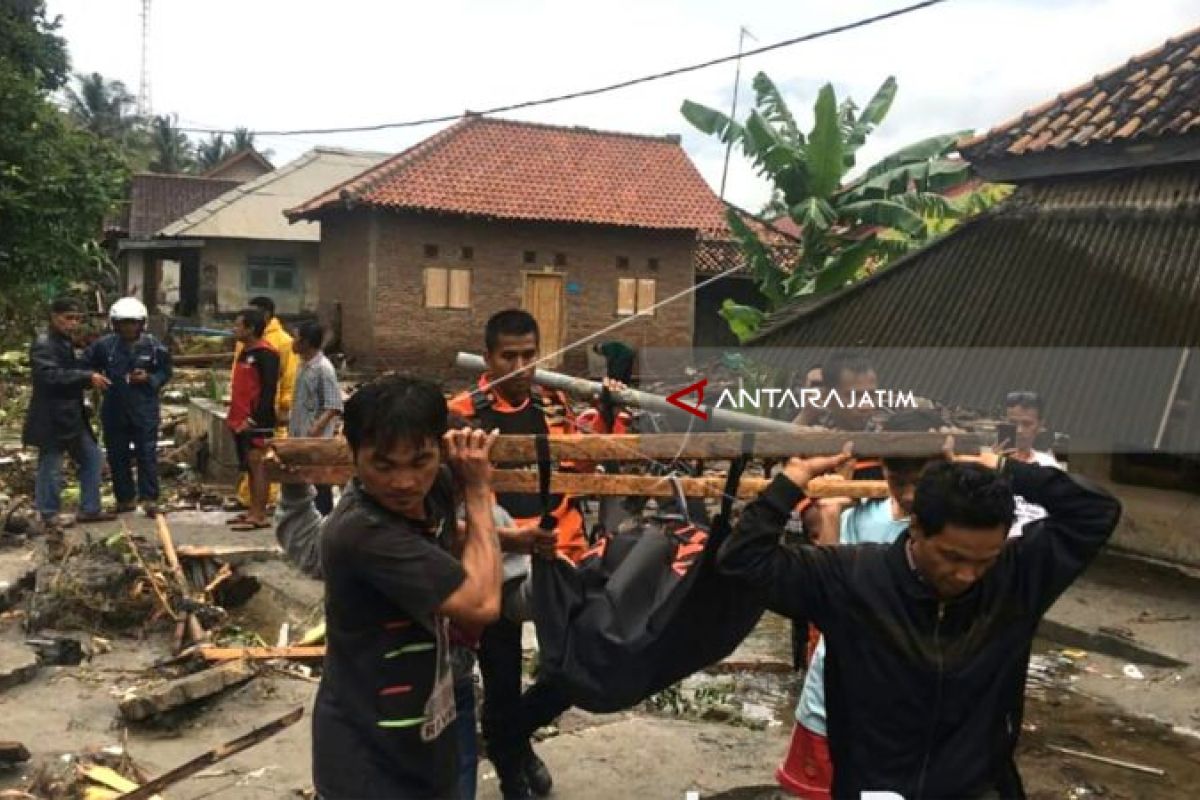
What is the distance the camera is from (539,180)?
2430 centimetres

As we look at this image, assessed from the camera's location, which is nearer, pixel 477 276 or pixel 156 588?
pixel 156 588

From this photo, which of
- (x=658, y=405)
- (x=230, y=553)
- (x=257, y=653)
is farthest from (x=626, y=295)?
(x=658, y=405)

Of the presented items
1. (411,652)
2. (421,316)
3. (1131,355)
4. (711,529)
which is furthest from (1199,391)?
(421,316)

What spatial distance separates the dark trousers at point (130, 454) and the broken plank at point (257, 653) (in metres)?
3.87

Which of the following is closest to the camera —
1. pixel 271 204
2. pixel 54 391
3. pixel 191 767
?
pixel 191 767

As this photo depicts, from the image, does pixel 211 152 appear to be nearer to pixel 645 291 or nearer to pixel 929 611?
pixel 645 291

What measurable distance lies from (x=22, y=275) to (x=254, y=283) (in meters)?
11.3

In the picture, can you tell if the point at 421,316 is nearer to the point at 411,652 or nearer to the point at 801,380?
the point at 801,380

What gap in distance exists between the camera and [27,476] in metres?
10.8

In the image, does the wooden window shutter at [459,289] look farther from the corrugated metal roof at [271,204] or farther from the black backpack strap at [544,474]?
the black backpack strap at [544,474]

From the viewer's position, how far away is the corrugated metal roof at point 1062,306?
19.8 ft

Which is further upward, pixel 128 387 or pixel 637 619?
pixel 637 619

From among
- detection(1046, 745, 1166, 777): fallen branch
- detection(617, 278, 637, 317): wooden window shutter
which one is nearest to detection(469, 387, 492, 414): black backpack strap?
detection(1046, 745, 1166, 777): fallen branch

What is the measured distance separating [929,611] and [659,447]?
0.70m
